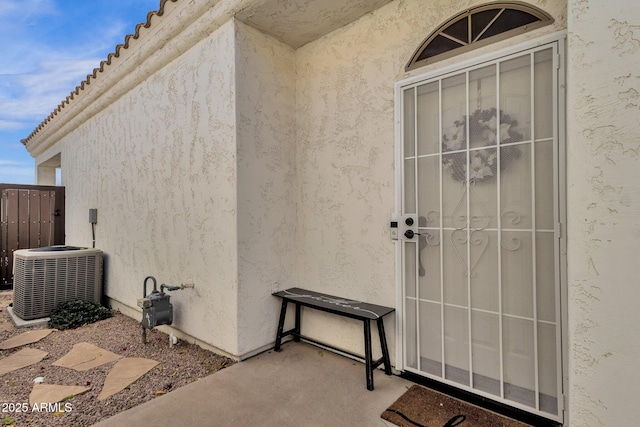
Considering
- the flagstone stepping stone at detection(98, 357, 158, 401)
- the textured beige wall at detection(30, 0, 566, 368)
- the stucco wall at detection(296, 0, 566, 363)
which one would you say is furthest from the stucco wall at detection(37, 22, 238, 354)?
the stucco wall at detection(296, 0, 566, 363)

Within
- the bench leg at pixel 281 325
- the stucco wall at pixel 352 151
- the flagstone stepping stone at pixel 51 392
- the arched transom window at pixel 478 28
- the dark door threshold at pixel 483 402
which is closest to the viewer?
the dark door threshold at pixel 483 402

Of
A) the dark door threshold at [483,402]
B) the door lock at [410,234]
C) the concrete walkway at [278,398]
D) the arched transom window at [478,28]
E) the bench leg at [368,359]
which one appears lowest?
the concrete walkway at [278,398]

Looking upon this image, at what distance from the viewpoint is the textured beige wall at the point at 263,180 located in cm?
359

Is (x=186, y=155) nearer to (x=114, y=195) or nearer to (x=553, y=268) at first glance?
(x=114, y=195)

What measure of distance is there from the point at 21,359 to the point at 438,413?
505cm

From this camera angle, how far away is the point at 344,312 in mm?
3162

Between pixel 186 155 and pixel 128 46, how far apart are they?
265 centimetres

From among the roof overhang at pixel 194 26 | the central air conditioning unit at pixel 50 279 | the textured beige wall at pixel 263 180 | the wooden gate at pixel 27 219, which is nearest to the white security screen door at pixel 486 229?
the roof overhang at pixel 194 26

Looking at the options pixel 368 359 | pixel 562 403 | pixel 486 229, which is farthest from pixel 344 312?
pixel 562 403

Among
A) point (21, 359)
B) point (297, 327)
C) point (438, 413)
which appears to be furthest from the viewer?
point (297, 327)

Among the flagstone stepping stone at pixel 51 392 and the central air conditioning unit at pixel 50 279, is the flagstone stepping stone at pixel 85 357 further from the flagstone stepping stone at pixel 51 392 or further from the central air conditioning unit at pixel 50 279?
the central air conditioning unit at pixel 50 279

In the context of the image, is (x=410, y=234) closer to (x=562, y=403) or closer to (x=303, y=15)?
(x=562, y=403)

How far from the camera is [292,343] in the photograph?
13.3 ft

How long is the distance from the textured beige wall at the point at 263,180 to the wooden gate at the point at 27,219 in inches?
318
